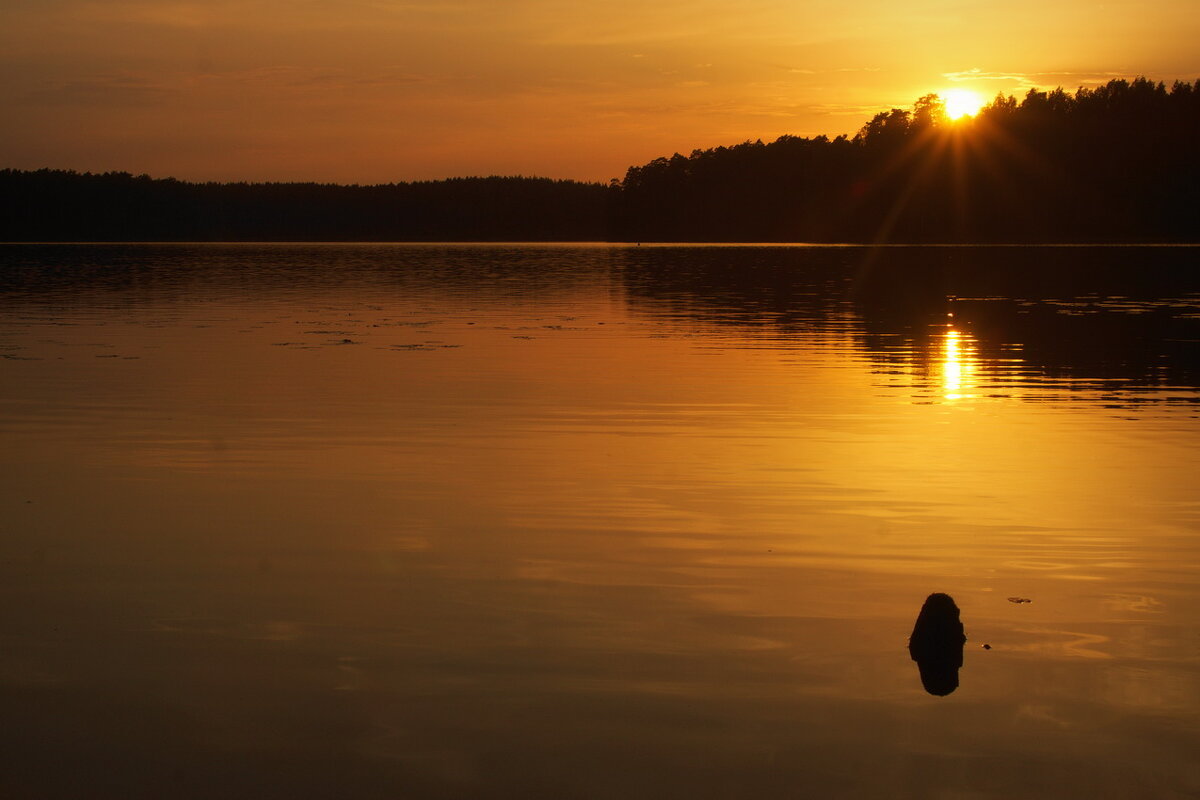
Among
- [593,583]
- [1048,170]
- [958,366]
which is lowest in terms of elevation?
[593,583]

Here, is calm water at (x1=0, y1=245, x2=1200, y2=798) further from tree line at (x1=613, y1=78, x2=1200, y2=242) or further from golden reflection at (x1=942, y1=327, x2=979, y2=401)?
tree line at (x1=613, y1=78, x2=1200, y2=242)

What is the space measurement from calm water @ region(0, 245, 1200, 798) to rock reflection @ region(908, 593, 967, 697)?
13 cm

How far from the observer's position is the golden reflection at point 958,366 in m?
22.3

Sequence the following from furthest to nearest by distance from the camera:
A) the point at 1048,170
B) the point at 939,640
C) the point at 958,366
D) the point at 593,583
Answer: the point at 1048,170
the point at 958,366
the point at 593,583
the point at 939,640

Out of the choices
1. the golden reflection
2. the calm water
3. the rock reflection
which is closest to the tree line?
the golden reflection

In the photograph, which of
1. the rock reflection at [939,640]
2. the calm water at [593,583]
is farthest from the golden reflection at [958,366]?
the rock reflection at [939,640]

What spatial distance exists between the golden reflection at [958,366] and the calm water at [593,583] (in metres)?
0.29

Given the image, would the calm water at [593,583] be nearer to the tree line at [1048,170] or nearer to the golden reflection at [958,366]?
the golden reflection at [958,366]

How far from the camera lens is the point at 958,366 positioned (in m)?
26.4

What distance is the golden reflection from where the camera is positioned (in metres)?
22.3

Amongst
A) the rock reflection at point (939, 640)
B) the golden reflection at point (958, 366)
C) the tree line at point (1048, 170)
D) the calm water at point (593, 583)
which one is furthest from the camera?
the tree line at point (1048, 170)

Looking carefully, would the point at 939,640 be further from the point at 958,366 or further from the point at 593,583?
the point at 958,366

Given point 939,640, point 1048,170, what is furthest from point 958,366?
point 1048,170

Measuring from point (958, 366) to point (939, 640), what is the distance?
18.9m
